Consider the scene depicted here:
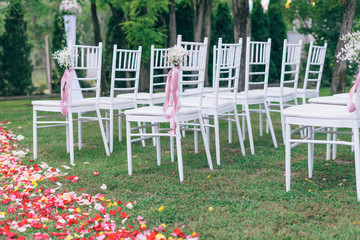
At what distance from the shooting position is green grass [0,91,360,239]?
105 inches

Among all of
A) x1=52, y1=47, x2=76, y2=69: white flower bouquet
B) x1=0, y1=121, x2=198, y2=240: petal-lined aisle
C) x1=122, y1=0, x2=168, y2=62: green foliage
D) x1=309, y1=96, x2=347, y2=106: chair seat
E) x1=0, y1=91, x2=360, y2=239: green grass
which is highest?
x1=122, y1=0, x2=168, y2=62: green foliage

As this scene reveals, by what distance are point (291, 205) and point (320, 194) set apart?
1.17 ft

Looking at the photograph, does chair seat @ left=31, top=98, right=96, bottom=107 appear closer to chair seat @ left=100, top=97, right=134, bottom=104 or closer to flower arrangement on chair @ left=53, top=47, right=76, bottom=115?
flower arrangement on chair @ left=53, top=47, right=76, bottom=115

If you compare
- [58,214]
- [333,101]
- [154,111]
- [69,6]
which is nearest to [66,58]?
[154,111]

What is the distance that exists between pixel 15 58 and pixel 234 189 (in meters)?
10.6

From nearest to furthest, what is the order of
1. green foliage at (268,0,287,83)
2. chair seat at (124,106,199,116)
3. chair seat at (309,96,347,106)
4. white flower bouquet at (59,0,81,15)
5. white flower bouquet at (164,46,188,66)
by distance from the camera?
white flower bouquet at (164,46,188,66) < chair seat at (124,106,199,116) < chair seat at (309,96,347,106) < white flower bouquet at (59,0,81,15) < green foliage at (268,0,287,83)

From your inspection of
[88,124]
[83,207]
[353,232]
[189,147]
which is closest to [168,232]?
[83,207]

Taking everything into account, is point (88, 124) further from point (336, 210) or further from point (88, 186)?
point (336, 210)

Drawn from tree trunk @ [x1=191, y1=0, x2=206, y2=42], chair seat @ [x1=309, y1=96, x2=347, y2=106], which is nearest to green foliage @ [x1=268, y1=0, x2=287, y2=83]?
tree trunk @ [x1=191, y1=0, x2=206, y2=42]

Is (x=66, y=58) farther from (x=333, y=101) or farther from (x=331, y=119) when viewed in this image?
(x=331, y=119)

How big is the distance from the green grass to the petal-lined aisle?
5.0 inches

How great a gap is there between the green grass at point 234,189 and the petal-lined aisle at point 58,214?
126 mm

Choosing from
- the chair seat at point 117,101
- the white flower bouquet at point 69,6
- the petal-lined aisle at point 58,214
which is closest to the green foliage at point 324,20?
the white flower bouquet at point 69,6

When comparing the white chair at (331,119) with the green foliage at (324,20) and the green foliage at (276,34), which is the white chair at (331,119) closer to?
the green foliage at (324,20)
